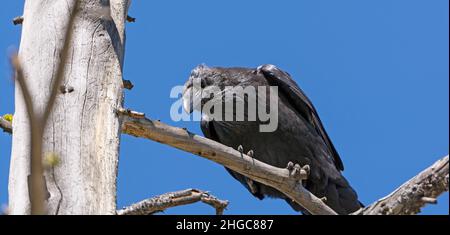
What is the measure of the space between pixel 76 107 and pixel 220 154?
1.14 m

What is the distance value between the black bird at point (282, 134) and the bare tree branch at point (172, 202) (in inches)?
119

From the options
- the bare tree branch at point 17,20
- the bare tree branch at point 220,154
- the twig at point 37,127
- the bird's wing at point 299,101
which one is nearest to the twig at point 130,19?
the bare tree branch at point 17,20

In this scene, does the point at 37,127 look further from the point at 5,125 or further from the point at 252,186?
the point at 252,186

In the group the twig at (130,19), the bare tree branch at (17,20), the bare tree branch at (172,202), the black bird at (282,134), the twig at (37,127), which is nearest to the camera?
the twig at (37,127)

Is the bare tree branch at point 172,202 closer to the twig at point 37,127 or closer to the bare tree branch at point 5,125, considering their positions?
the bare tree branch at point 5,125

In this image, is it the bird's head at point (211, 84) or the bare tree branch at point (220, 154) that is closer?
the bare tree branch at point (220, 154)

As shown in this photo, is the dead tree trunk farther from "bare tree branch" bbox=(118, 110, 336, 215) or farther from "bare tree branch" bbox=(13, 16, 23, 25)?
"bare tree branch" bbox=(118, 110, 336, 215)

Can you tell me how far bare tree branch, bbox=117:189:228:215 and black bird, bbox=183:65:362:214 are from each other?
119 inches

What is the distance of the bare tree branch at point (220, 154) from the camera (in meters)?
4.13

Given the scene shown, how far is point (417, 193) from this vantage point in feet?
10.2

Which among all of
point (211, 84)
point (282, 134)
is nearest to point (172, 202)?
point (282, 134)

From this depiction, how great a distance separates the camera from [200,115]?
7.58 metres

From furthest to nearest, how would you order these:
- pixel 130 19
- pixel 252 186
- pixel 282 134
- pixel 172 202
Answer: pixel 252 186, pixel 282 134, pixel 130 19, pixel 172 202
